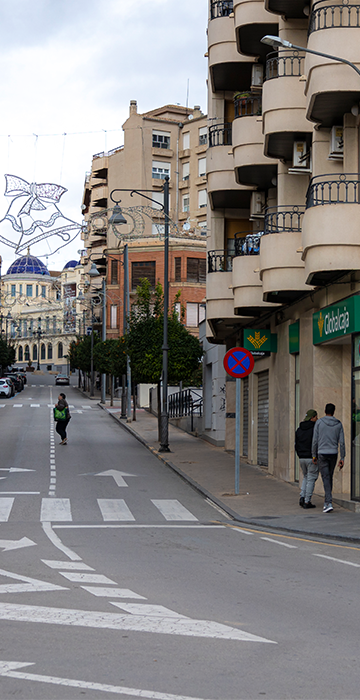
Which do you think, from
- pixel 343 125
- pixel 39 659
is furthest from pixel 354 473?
pixel 39 659

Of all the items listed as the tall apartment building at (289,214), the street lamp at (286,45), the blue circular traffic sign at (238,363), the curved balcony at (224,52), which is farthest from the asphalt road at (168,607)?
the curved balcony at (224,52)

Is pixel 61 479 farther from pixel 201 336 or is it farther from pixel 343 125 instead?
pixel 201 336

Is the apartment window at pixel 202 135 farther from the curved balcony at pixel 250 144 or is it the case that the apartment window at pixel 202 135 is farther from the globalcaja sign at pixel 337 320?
the globalcaja sign at pixel 337 320

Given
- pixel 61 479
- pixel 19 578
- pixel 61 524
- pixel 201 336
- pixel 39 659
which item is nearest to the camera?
pixel 39 659

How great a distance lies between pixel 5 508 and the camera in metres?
16.8

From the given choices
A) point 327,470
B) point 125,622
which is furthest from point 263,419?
point 125,622

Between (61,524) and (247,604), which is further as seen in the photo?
(61,524)

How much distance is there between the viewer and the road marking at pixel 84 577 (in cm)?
936

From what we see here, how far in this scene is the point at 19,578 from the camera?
9.55 metres

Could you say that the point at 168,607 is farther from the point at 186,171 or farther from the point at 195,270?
the point at 186,171

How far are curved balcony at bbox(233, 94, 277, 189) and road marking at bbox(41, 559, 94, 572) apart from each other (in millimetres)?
13764

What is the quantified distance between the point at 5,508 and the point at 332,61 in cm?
972

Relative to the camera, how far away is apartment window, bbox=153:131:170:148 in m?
87.2

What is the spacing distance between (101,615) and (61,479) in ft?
48.6
